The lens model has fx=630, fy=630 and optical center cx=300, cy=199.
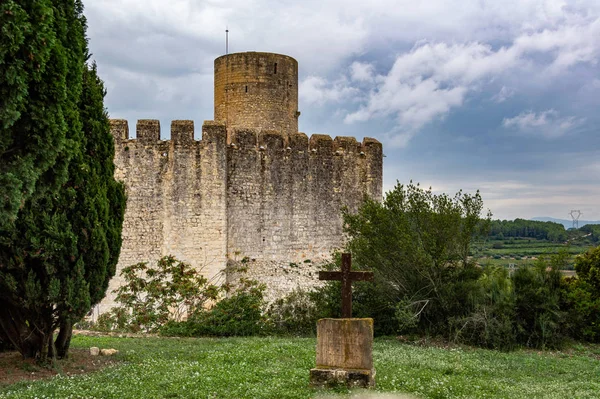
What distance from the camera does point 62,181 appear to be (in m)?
8.51

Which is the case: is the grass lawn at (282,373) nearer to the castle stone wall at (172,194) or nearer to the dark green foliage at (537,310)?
the dark green foliage at (537,310)

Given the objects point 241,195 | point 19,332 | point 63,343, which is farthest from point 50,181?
point 241,195

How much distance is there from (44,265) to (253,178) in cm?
1054

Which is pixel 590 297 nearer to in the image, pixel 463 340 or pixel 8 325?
pixel 463 340

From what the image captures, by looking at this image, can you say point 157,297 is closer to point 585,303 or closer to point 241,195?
point 241,195

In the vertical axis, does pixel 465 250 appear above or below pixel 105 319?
above

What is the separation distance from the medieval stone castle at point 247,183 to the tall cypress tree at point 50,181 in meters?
7.62

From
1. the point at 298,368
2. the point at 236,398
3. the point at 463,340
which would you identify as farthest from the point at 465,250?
A: the point at 236,398

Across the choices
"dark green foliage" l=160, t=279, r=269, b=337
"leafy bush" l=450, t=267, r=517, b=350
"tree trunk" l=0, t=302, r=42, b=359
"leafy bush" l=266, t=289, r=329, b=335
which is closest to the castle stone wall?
"dark green foliage" l=160, t=279, r=269, b=337

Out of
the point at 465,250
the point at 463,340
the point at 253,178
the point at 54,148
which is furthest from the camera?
the point at 253,178

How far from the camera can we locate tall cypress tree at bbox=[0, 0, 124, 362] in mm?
7379

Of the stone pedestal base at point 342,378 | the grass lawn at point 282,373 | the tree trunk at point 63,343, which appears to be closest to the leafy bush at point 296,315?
the grass lawn at point 282,373

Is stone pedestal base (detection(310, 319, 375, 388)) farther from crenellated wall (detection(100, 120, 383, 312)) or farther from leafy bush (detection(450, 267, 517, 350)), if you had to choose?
crenellated wall (detection(100, 120, 383, 312))

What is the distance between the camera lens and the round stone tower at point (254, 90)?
20.8m
